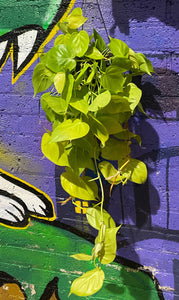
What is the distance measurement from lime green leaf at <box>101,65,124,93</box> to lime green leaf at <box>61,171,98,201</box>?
1.13 ft

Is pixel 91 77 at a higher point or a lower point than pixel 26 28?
lower

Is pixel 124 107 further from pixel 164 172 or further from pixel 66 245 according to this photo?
pixel 66 245

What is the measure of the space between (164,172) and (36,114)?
648mm

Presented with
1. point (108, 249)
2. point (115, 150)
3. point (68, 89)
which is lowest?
point (108, 249)

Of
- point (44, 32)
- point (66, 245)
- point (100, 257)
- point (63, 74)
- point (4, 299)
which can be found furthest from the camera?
point (4, 299)

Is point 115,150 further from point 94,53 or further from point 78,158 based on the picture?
point 94,53

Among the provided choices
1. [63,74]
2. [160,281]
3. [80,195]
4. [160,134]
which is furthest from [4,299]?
[63,74]

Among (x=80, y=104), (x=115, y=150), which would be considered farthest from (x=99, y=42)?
(x=115, y=150)

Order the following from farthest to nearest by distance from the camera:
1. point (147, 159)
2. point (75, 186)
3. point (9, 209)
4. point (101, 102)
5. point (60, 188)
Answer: point (9, 209) → point (60, 188) → point (147, 159) → point (75, 186) → point (101, 102)

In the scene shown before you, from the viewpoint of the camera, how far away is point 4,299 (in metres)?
1.71

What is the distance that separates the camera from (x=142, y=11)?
3.88ft

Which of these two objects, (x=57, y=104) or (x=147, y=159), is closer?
(x=57, y=104)

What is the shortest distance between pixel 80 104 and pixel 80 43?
0.21 metres

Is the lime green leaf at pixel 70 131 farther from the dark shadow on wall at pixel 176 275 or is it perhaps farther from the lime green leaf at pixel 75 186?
the dark shadow on wall at pixel 176 275
